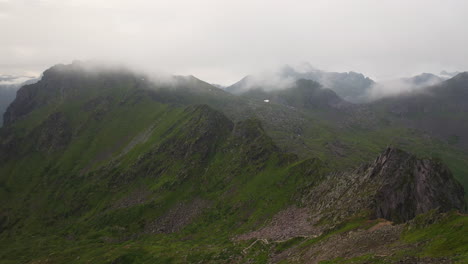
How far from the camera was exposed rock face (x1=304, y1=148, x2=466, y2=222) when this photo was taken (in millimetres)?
83062

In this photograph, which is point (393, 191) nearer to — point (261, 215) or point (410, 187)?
point (410, 187)

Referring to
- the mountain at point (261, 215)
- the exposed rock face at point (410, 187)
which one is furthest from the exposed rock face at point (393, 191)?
the mountain at point (261, 215)

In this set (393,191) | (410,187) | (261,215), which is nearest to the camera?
(393,191)

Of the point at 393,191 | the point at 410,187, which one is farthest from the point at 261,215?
the point at 410,187

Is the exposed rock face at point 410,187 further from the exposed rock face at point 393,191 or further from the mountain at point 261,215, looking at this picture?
the mountain at point 261,215

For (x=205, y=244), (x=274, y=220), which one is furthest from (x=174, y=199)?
(x=274, y=220)

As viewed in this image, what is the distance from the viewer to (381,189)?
282ft

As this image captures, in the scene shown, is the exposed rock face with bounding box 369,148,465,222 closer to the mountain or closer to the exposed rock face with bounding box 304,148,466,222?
the exposed rock face with bounding box 304,148,466,222

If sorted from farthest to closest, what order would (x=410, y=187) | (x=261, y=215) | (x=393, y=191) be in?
1. (x=261, y=215)
2. (x=410, y=187)
3. (x=393, y=191)

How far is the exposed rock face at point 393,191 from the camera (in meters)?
83.1

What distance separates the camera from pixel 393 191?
8644 centimetres

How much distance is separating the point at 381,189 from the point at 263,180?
227 ft

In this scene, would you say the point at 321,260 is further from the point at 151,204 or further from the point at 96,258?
the point at 151,204

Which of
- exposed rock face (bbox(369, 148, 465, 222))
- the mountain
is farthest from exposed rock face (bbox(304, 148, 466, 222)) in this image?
the mountain
